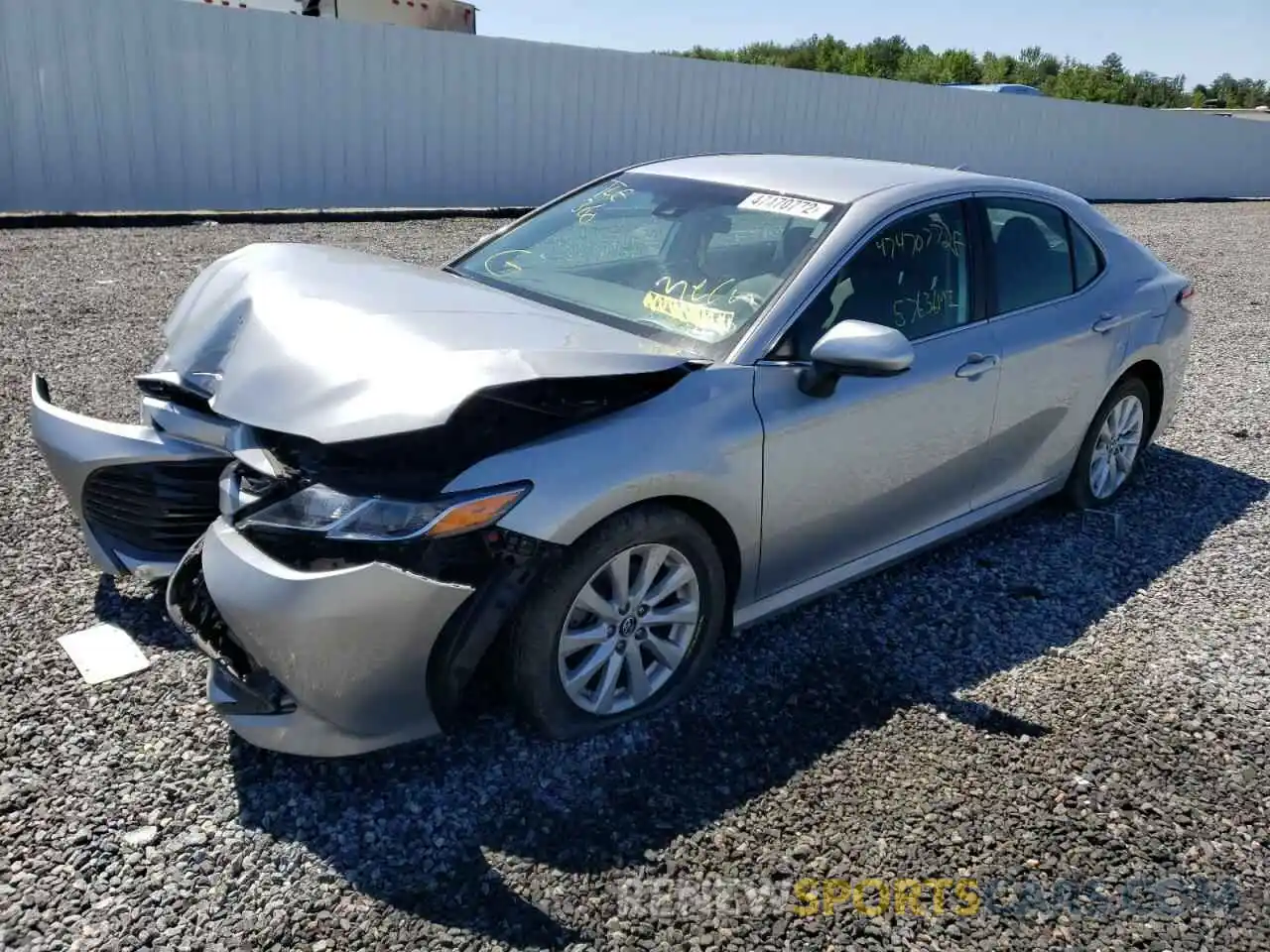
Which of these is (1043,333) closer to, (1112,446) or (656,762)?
(1112,446)

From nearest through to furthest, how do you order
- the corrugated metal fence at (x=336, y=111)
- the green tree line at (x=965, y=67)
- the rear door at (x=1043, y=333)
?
the rear door at (x=1043, y=333) < the corrugated metal fence at (x=336, y=111) < the green tree line at (x=965, y=67)

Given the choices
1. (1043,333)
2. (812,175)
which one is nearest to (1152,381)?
(1043,333)

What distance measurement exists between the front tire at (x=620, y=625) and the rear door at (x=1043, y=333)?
1.57m

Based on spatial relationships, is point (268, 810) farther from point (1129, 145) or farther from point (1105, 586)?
point (1129, 145)

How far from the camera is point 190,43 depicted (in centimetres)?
1273

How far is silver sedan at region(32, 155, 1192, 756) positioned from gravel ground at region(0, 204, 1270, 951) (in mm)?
236

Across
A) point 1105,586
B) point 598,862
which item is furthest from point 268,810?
point 1105,586

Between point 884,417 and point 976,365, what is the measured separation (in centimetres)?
59

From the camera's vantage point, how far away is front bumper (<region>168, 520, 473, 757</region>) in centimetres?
254

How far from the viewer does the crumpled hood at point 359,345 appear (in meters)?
2.67

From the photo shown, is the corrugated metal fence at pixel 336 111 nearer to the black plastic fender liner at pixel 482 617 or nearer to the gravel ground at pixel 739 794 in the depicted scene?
the gravel ground at pixel 739 794

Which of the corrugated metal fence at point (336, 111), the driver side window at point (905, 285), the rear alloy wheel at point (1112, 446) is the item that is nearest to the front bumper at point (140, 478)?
the driver side window at point (905, 285)

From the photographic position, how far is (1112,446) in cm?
497

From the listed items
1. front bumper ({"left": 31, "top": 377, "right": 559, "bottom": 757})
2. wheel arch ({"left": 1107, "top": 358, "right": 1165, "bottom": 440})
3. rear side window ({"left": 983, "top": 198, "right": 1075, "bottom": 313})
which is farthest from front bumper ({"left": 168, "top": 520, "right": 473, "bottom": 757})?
wheel arch ({"left": 1107, "top": 358, "right": 1165, "bottom": 440})
